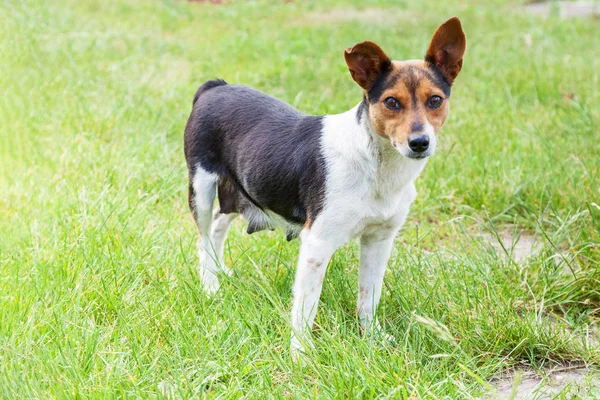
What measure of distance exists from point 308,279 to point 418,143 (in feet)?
2.73

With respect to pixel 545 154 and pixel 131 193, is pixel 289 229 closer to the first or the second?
pixel 131 193

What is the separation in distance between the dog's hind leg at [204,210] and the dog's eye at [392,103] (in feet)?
4.26

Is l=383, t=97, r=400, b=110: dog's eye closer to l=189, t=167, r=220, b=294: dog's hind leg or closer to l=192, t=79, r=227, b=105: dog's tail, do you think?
l=189, t=167, r=220, b=294: dog's hind leg

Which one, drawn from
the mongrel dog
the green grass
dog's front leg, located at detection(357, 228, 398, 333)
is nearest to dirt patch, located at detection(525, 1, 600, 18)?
the green grass

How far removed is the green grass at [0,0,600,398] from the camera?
123 inches

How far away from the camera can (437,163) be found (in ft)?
18.9

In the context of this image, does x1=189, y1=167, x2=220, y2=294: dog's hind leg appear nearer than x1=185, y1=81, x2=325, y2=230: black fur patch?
No

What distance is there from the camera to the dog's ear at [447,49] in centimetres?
334

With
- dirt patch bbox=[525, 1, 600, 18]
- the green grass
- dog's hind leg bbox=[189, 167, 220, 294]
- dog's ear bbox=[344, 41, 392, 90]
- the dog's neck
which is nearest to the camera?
the green grass

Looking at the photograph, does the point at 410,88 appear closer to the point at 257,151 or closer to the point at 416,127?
the point at 416,127

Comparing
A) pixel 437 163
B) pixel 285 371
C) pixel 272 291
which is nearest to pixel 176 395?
pixel 285 371

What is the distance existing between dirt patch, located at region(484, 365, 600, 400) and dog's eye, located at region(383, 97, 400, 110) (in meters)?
1.19

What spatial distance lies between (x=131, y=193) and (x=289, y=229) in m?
1.42

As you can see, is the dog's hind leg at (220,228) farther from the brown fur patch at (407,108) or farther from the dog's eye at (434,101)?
the dog's eye at (434,101)
